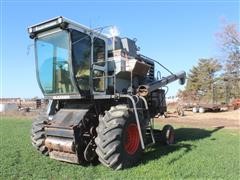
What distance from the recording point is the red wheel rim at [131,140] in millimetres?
7526

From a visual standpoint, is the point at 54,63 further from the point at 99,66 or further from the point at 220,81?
the point at 220,81

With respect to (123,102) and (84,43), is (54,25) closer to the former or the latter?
(84,43)

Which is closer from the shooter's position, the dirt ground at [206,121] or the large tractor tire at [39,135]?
the large tractor tire at [39,135]

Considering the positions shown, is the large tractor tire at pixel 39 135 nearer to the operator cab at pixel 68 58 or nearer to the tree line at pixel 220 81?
the operator cab at pixel 68 58

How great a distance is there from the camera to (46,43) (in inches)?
336

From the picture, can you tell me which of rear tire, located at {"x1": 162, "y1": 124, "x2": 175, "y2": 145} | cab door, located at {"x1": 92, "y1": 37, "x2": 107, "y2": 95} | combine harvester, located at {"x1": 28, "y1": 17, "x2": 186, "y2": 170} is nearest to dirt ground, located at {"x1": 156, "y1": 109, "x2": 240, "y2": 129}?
rear tire, located at {"x1": 162, "y1": 124, "x2": 175, "y2": 145}

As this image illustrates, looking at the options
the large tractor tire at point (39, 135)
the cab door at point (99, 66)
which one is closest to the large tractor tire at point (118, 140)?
the cab door at point (99, 66)

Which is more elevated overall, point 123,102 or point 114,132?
point 123,102

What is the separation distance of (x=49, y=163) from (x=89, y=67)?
2.64m

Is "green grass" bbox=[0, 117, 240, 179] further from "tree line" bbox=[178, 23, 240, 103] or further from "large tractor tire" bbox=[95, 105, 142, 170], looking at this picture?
"tree line" bbox=[178, 23, 240, 103]

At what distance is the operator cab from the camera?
793 cm

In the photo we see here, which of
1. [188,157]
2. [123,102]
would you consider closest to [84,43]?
[123,102]

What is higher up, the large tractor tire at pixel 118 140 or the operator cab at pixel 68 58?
the operator cab at pixel 68 58

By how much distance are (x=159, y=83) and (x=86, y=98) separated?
342cm
